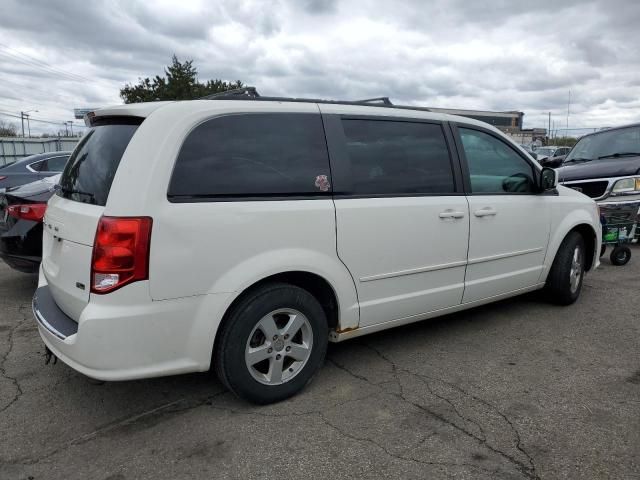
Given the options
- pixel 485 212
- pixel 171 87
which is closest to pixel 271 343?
pixel 485 212

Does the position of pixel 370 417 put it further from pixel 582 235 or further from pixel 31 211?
pixel 31 211

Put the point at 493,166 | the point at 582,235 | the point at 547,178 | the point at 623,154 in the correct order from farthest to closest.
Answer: the point at 623,154 < the point at 582,235 < the point at 547,178 < the point at 493,166

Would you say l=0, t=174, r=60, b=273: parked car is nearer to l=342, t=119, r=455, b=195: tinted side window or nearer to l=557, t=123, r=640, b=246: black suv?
l=342, t=119, r=455, b=195: tinted side window

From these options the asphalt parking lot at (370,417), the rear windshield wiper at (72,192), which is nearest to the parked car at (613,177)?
the asphalt parking lot at (370,417)

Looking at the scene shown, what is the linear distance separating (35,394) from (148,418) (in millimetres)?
842

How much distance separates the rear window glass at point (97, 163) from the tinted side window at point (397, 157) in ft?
4.43

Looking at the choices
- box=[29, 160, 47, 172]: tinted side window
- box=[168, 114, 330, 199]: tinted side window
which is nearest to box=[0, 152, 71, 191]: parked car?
box=[29, 160, 47, 172]: tinted side window

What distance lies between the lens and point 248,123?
3.02 m

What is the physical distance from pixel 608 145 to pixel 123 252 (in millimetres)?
8587

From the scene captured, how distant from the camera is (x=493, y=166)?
14.3 ft

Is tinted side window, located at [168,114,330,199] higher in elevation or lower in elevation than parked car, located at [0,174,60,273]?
higher

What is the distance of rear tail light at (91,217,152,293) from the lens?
258 centimetres

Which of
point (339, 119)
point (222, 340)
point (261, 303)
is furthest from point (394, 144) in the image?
point (222, 340)

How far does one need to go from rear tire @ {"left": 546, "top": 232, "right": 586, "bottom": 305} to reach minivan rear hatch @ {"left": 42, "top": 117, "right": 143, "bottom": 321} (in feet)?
12.9
